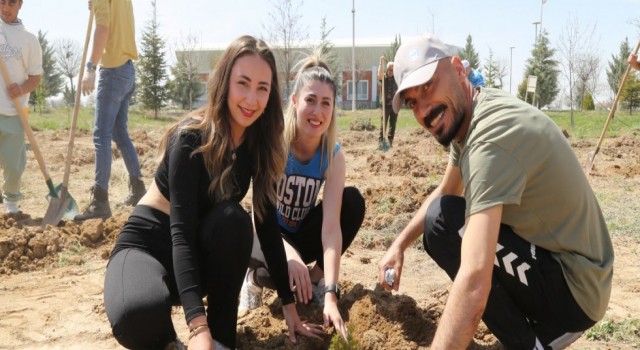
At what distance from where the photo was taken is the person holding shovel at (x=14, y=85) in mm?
5219

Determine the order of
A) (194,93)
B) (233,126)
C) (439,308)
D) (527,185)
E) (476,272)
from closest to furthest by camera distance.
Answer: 1. (476,272)
2. (527,185)
3. (233,126)
4. (439,308)
5. (194,93)

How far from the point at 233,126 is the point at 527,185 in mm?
1300

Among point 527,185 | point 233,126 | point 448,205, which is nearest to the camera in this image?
point 527,185

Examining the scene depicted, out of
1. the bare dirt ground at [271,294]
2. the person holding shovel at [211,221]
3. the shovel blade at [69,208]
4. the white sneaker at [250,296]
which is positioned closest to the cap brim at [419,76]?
the person holding shovel at [211,221]

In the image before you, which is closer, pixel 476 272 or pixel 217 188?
pixel 476 272

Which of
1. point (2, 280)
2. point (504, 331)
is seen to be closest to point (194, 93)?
point (2, 280)

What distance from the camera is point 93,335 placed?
3.02 metres

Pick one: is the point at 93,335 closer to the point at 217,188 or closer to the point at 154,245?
the point at 154,245

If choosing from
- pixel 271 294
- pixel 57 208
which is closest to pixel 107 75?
pixel 57 208

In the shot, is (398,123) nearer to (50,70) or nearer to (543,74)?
(543,74)

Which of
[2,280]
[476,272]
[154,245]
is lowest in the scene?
[2,280]

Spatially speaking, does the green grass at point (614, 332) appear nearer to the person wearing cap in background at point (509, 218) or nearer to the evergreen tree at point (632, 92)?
the person wearing cap in background at point (509, 218)

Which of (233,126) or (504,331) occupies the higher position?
(233,126)

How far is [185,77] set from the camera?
3644cm
